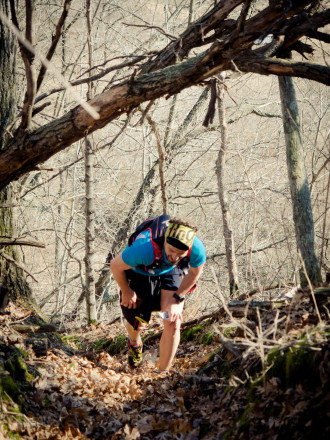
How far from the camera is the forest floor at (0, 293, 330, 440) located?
262cm

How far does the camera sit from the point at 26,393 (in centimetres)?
358

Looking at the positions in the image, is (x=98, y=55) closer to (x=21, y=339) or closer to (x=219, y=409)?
(x=21, y=339)

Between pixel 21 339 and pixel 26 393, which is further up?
pixel 21 339

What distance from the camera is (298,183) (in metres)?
5.32

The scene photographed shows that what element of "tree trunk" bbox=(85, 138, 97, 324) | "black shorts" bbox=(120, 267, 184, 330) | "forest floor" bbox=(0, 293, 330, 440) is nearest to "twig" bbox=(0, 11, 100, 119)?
"forest floor" bbox=(0, 293, 330, 440)

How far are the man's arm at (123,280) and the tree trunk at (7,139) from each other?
1.68 m

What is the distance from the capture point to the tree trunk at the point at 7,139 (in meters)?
4.88

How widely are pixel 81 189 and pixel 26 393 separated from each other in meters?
9.99

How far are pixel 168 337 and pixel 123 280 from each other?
856 millimetres

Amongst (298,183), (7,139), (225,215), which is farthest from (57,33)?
(225,215)

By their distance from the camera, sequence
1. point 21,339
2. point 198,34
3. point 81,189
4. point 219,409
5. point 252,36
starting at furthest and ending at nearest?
point 81,189 → point 198,34 → point 21,339 → point 252,36 → point 219,409

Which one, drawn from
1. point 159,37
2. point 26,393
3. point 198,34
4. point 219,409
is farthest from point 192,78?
point 159,37

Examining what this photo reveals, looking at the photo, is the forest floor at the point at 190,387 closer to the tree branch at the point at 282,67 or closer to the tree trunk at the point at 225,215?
the tree trunk at the point at 225,215

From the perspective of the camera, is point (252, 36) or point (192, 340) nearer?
point (252, 36)
